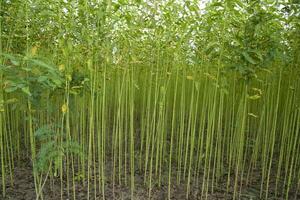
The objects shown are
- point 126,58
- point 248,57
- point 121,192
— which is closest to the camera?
point 248,57

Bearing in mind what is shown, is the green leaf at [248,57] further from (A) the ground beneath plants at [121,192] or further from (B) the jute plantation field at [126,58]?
(A) the ground beneath plants at [121,192]

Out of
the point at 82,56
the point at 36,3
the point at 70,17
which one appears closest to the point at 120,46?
the point at 82,56

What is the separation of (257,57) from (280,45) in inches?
7.6

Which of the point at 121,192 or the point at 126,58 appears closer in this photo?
the point at 126,58

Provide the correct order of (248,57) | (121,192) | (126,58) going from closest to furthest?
(248,57) < (126,58) < (121,192)

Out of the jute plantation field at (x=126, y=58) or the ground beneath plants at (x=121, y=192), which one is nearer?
the jute plantation field at (x=126, y=58)

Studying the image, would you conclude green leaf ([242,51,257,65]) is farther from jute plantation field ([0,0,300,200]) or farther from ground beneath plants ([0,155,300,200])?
ground beneath plants ([0,155,300,200])

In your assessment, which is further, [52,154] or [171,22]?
[171,22]

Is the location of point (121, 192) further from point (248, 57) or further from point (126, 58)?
point (248, 57)

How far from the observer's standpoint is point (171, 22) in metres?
2.36

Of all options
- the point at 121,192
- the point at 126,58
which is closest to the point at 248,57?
the point at 126,58

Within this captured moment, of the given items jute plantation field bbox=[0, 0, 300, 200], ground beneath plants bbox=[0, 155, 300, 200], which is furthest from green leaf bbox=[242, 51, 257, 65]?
ground beneath plants bbox=[0, 155, 300, 200]

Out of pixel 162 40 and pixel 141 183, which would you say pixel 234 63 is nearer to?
pixel 162 40

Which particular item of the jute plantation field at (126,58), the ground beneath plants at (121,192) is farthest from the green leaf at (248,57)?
the ground beneath plants at (121,192)
